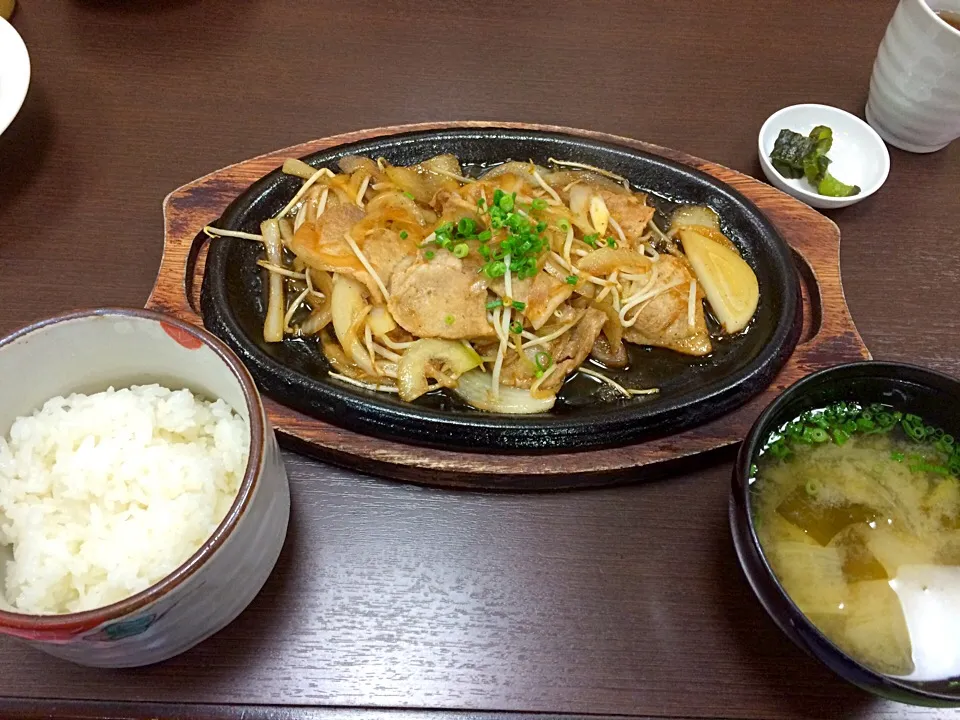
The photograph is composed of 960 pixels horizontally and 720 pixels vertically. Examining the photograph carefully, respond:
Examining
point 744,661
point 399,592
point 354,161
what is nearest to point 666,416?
point 744,661

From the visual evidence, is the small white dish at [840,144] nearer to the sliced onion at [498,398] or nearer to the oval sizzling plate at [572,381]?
the oval sizzling plate at [572,381]

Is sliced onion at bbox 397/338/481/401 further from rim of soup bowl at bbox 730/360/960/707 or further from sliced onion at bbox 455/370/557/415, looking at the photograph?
rim of soup bowl at bbox 730/360/960/707

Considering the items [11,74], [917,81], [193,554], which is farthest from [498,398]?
[11,74]

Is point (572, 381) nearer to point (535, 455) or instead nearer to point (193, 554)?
point (535, 455)

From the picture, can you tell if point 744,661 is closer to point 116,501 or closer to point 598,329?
point 598,329

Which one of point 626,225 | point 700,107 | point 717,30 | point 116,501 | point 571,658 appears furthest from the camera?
point 717,30

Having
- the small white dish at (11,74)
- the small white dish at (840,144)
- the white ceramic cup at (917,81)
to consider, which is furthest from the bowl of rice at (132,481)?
the white ceramic cup at (917,81)

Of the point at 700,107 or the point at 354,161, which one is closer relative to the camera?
the point at 354,161

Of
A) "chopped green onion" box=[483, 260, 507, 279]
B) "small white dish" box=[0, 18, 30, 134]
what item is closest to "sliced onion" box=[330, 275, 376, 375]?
"chopped green onion" box=[483, 260, 507, 279]
